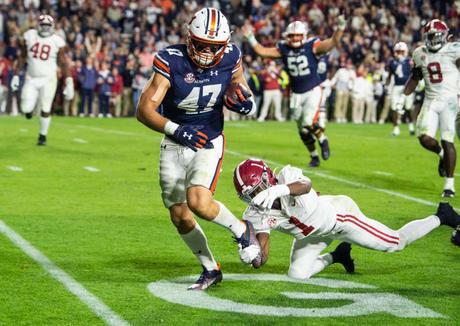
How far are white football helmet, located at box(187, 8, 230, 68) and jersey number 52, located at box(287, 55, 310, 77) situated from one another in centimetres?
771

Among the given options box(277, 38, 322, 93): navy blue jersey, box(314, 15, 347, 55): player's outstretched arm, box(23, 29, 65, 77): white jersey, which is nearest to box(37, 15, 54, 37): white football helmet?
box(23, 29, 65, 77): white jersey

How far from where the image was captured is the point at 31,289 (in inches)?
231

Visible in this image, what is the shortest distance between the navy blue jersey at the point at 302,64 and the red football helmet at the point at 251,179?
25.7 ft

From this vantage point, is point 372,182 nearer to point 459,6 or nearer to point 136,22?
point 136,22

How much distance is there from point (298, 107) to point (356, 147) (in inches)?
146

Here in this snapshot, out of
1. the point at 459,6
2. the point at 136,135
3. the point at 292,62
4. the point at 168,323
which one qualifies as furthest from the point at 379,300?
the point at 459,6

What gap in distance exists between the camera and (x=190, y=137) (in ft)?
19.1

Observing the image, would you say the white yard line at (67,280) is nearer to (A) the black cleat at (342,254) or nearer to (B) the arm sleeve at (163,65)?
(B) the arm sleeve at (163,65)

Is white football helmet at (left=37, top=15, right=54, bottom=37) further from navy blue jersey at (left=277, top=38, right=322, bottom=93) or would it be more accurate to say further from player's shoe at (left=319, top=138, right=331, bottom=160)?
player's shoe at (left=319, top=138, right=331, bottom=160)

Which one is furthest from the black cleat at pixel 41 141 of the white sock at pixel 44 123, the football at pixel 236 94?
the football at pixel 236 94

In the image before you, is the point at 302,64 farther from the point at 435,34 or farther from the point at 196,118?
the point at 196,118

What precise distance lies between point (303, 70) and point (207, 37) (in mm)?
8004

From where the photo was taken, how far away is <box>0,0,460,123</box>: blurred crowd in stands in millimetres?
25891

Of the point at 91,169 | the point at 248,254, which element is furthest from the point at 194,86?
the point at 91,169
